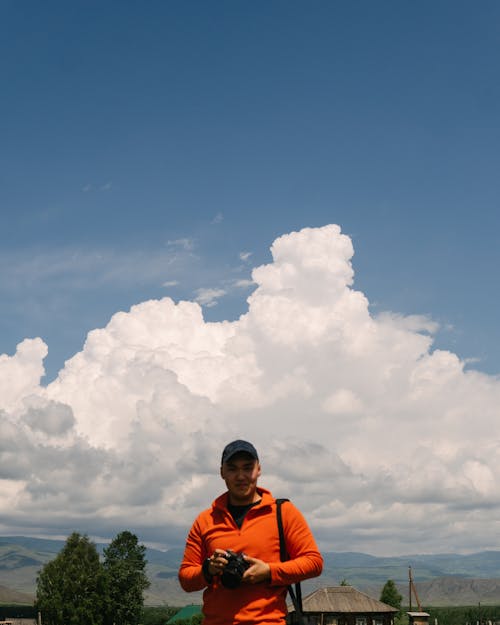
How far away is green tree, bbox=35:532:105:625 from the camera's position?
231 feet

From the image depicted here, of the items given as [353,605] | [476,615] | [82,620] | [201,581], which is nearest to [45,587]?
[82,620]

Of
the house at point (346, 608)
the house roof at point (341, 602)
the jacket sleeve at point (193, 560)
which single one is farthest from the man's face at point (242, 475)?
the house roof at point (341, 602)

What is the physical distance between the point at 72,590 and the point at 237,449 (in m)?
74.3

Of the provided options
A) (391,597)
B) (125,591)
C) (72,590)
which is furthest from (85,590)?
(391,597)

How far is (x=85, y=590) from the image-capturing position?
72.9m

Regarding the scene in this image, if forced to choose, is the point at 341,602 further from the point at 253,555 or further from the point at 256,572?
the point at 256,572

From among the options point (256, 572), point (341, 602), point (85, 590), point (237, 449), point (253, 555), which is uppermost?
point (237, 449)

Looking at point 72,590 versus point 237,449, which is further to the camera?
point 72,590

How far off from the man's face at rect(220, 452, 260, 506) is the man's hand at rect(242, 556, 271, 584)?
1.56 ft

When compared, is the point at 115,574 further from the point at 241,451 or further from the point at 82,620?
the point at 241,451

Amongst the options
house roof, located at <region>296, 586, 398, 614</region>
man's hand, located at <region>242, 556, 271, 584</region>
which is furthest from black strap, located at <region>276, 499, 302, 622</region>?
house roof, located at <region>296, 586, 398, 614</region>

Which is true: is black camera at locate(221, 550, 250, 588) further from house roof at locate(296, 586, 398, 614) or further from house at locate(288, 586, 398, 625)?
house roof at locate(296, 586, 398, 614)

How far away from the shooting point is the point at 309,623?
5.05m

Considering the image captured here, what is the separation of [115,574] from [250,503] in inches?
3055
